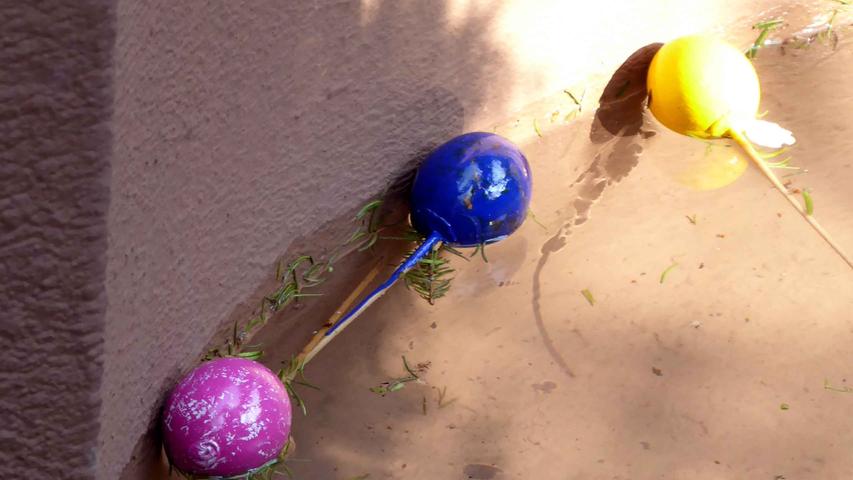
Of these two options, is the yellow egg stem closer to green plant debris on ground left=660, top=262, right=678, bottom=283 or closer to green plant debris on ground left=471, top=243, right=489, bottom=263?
green plant debris on ground left=660, top=262, right=678, bottom=283

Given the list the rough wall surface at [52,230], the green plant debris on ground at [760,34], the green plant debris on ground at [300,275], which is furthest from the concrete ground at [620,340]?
the rough wall surface at [52,230]

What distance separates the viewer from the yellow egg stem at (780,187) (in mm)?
2500

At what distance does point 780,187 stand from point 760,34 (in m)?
0.79

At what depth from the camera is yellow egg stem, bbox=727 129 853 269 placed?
98.4 inches

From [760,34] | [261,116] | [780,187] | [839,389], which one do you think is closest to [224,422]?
[261,116]

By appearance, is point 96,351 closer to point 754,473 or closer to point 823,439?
point 754,473

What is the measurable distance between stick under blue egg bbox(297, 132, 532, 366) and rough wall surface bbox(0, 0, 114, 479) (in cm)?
67

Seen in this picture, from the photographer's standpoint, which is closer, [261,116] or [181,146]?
[181,146]

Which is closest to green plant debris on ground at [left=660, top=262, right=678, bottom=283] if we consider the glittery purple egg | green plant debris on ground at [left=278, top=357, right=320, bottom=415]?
green plant debris on ground at [left=278, top=357, right=320, bottom=415]

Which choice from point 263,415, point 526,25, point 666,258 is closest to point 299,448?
point 263,415

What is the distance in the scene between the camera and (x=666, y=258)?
2.56 metres

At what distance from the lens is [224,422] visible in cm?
182

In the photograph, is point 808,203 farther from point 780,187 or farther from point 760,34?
point 760,34

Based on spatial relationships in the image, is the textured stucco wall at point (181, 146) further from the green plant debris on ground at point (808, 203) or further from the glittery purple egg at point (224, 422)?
the green plant debris on ground at point (808, 203)
